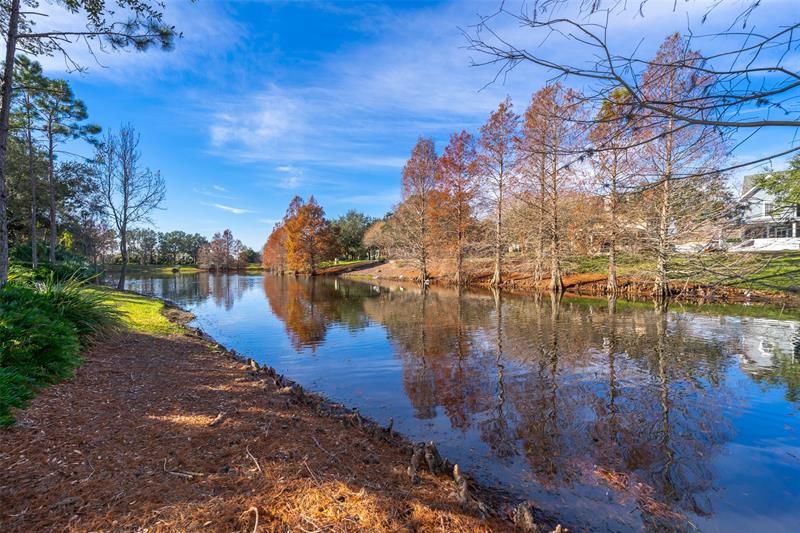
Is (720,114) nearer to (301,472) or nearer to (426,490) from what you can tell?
(426,490)

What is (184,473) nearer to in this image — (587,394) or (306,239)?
(587,394)

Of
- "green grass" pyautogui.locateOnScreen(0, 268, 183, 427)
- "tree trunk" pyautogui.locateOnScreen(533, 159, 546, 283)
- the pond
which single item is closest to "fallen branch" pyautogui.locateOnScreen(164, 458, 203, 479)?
"green grass" pyautogui.locateOnScreen(0, 268, 183, 427)

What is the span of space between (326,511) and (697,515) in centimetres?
313

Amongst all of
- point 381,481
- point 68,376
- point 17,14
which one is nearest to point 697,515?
point 381,481

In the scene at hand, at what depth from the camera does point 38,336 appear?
184 inches

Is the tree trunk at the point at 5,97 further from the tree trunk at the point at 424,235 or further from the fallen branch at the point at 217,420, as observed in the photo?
the tree trunk at the point at 424,235

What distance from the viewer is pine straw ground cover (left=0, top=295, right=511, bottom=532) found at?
89.3 inches

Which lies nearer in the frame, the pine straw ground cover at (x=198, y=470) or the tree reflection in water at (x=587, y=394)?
the pine straw ground cover at (x=198, y=470)

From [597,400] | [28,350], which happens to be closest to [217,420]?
[28,350]

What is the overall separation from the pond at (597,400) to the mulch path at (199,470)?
3.86 ft

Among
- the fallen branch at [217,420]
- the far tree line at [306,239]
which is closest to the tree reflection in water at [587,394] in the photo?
the fallen branch at [217,420]

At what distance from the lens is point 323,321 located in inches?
524

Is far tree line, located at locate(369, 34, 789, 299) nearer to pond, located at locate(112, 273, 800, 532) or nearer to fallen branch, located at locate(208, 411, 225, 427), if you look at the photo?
pond, located at locate(112, 273, 800, 532)

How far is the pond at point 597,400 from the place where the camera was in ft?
11.2
